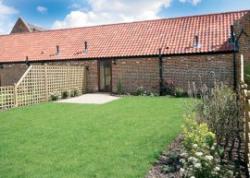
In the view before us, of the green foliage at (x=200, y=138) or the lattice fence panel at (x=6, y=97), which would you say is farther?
the lattice fence panel at (x=6, y=97)

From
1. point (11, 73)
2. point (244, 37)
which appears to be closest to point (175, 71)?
point (244, 37)

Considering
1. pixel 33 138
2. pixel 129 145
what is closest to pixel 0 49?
pixel 33 138

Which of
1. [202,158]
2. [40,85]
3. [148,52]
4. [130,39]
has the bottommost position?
[202,158]

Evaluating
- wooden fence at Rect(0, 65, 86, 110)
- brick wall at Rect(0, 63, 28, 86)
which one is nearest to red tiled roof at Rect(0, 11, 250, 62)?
brick wall at Rect(0, 63, 28, 86)

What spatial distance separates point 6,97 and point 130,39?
1057 cm

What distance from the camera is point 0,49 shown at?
28.1 metres

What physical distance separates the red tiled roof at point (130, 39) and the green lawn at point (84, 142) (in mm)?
8978

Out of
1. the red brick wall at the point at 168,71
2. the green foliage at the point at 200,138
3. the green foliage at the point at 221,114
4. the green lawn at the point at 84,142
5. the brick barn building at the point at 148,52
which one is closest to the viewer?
the green foliage at the point at 200,138

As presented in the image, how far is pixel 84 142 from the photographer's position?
7.93 meters

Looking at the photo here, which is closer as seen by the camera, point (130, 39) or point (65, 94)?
point (65, 94)

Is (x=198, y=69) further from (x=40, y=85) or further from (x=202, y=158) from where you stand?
(x=202, y=158)

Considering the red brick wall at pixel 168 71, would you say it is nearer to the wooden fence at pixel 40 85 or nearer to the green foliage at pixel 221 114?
the wooden fence at pixel 40 85

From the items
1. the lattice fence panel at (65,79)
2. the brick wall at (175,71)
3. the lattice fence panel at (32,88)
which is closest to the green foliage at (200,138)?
the lattice fence panel at (32,88)

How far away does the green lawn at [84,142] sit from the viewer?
19.5ft
